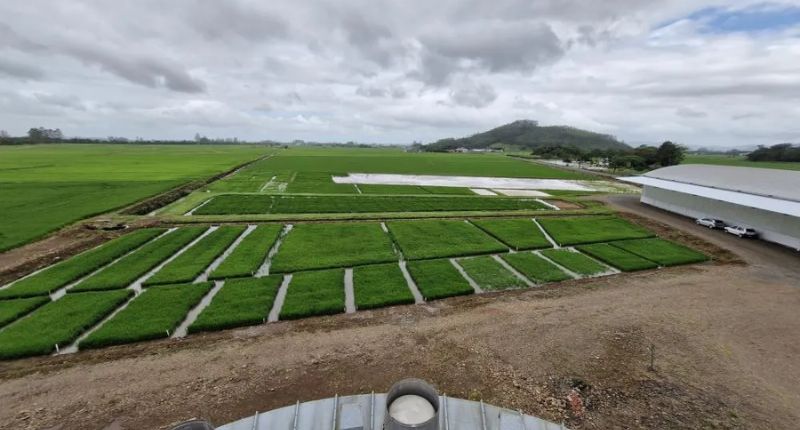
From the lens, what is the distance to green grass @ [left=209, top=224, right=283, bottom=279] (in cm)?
2031

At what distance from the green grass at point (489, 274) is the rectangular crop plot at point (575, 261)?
414cm

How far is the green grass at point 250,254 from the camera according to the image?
2031 centimetres

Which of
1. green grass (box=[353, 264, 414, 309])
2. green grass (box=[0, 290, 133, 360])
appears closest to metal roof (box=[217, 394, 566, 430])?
green grass (box=[353, 264, 414, 309])

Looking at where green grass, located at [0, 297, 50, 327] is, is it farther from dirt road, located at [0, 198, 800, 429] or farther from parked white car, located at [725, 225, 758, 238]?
parked white car, located at [725, 225, 758, 238]

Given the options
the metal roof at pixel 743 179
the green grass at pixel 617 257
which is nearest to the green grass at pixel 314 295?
the green grass at pixel 617 257

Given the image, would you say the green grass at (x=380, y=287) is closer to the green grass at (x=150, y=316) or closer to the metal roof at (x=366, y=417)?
the green grass at (x=150, y=316)

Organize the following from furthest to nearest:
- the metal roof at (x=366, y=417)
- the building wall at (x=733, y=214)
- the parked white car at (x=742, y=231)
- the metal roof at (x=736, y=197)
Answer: the parked white car at (x=742, y=231), the metal roof at (x=736, y=197), the building wall at (x=733, y=214), the metal roof at (x=366, y=417)

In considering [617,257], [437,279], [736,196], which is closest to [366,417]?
[437,279]

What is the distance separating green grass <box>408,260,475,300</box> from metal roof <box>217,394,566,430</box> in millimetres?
11075

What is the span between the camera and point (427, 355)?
13.2 metres

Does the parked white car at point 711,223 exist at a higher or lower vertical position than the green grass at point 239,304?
higher

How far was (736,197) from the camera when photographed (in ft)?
99.9

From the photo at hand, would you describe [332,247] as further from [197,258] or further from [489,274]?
[489,274]

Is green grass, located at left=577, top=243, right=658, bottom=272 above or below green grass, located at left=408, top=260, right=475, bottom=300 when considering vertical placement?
above
